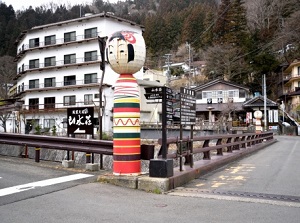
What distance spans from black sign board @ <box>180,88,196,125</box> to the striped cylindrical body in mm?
1090

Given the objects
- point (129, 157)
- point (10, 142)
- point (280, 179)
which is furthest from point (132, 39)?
point (10, 142)

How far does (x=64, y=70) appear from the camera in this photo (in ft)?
163

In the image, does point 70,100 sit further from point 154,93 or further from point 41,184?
point 154,93

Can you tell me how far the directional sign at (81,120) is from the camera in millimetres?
9859

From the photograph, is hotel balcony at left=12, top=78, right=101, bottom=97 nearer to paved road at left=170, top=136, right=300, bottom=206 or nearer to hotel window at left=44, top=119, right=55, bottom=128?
hotel window at left=44, top=119, right=55, bottom=128

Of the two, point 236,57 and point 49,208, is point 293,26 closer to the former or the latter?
point 236,57

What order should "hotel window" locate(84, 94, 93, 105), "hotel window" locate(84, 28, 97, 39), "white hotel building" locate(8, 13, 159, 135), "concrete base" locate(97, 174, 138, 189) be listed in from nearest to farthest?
"concrete base" locate(97, 174, 138, 189) → "white hotel building" locate(8, 13, 159, 135) → "hotel window" locate(84, 94, 93, 105) → "hotel window" locate(84, 28, 97, 39)

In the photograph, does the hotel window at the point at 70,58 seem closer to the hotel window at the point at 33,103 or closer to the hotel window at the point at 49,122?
the hotel window at the point at 33,103

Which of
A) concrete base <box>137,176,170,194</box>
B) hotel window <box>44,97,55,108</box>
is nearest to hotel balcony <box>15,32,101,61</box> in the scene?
hotel window <box>44,97,55,108</box>

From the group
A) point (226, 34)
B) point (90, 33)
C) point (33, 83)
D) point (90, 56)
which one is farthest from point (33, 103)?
point (226, 34)

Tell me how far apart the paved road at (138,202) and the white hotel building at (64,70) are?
37.1 metres

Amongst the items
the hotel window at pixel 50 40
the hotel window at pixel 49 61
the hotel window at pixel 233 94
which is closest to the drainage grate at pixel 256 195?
the hotel window at pixel 49 61

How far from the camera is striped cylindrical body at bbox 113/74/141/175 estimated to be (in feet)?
23.1

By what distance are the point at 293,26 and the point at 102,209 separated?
59.5 metres
